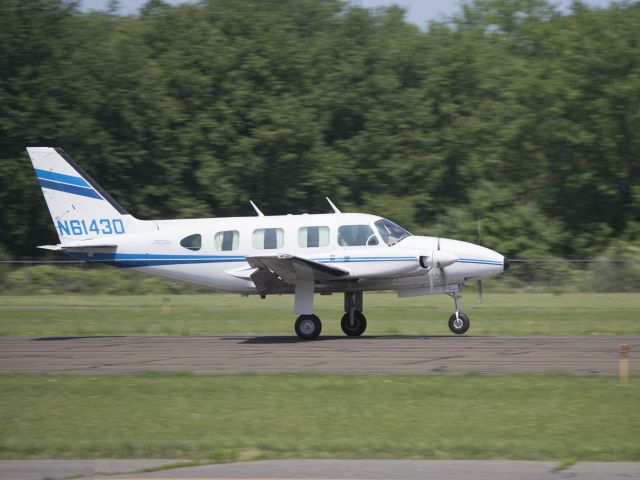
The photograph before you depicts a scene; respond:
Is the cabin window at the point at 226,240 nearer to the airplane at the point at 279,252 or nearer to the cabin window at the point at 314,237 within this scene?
the airplane at the point at 279,252

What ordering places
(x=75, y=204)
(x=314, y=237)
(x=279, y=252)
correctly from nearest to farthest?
(x=314, y=237)
(x=279, y=252)
(x=75, y=204)

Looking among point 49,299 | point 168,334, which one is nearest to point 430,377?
point 168,334

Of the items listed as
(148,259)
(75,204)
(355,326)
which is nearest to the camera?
(355,326)

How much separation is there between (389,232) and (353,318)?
2256 millimetres

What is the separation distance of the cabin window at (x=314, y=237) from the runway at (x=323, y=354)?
85.4 inches

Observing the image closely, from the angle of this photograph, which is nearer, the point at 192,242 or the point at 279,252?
the point at 279,252

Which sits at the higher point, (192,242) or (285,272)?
(192,242)

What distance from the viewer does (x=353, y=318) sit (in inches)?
878

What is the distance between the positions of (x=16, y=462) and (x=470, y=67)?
1716 inches

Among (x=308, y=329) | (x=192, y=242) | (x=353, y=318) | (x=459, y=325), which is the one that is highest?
(x=192, y=242)

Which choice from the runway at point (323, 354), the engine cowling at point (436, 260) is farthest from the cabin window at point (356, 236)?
the runway at point (323, 354)

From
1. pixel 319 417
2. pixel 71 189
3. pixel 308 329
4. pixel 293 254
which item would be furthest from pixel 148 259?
pixel 319 417

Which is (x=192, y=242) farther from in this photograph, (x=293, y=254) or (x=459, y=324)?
(x=459, y=324)

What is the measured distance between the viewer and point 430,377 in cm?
1462
